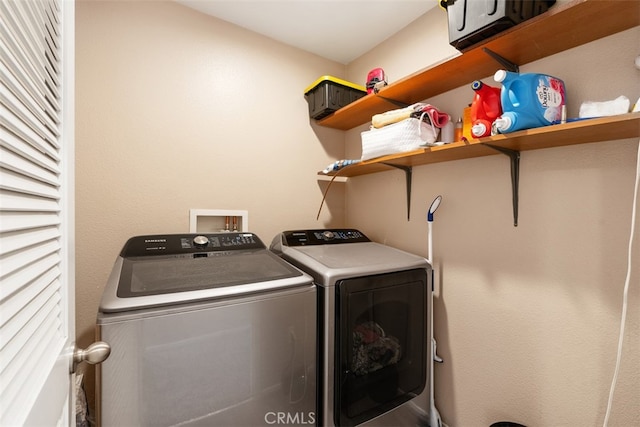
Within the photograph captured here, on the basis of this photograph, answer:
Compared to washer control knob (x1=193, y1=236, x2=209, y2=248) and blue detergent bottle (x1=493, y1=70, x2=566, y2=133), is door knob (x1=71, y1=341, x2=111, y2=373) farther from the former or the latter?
blue detergent bottle (x1=493, y1=70, x2=566, y2=133)

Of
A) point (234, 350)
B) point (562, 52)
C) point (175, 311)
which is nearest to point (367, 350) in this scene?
point (234, 350)

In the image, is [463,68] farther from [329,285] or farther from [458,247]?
[329,285]

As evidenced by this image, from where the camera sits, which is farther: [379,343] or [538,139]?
[379,343]

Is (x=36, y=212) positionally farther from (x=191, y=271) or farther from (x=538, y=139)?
(x=538, y=139)

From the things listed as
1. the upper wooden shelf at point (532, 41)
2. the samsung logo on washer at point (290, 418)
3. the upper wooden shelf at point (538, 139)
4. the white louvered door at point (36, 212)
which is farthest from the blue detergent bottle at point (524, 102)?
the samsung logo on washer at point (290, 418)

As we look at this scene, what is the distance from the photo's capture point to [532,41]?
3.66 ft

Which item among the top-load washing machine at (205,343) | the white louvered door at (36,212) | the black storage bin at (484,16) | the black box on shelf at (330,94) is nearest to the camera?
the white louvered door at (36,212)

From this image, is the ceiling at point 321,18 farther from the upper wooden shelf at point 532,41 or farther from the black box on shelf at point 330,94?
the upper wooden shelf at point 532,41

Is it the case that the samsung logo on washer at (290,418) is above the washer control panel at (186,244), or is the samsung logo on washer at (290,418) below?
below

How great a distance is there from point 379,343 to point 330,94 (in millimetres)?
1569

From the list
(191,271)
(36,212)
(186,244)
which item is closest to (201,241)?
(186,244)

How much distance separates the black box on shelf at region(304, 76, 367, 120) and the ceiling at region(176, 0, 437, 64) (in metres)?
0.31

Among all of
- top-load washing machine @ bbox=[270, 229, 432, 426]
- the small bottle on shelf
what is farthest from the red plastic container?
top-load washing machine @ bbox=[270, 229, 432, 426]

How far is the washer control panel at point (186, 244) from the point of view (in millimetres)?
1333
